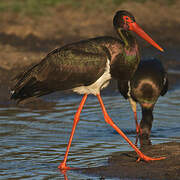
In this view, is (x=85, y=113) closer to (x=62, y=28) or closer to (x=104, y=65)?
(x=104, y=65)

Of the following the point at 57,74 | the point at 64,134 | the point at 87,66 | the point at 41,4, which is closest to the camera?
the point at 87,66

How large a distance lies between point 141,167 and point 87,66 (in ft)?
3.85

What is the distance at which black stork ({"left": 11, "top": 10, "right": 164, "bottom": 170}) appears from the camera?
599 cm

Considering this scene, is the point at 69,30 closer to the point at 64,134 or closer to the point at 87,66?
the point at 64,134

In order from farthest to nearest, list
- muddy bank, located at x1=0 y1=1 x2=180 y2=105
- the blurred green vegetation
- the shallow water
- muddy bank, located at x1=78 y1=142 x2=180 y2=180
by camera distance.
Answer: the blurred green vegetation, muddy bank, located at x1=0 y1=1 x2=180 y2=105, the shallow water, muddy bank, located at x1=78 y1=142 x2=180 y2=180

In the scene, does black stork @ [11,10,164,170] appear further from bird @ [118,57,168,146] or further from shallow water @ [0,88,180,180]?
bird @ [118,57,168,146]

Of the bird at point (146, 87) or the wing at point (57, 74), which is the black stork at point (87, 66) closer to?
the wing at point (57, 74)

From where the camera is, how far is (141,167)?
5.75 meters

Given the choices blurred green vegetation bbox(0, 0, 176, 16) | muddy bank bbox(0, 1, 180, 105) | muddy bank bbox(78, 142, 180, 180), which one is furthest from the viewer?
blurred green vegetation bbox(0, 0, 176, 16)

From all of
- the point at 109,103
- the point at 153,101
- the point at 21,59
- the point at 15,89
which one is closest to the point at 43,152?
the point at 15,89

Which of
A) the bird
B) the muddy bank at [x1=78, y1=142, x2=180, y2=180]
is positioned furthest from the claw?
the bird

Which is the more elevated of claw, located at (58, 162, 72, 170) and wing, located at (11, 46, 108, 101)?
wing, located at (11, 46, 108, 101)

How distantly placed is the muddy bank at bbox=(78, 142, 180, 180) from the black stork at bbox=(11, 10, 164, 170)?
18 centimetres

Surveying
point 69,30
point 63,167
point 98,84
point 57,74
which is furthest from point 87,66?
point 69,30
